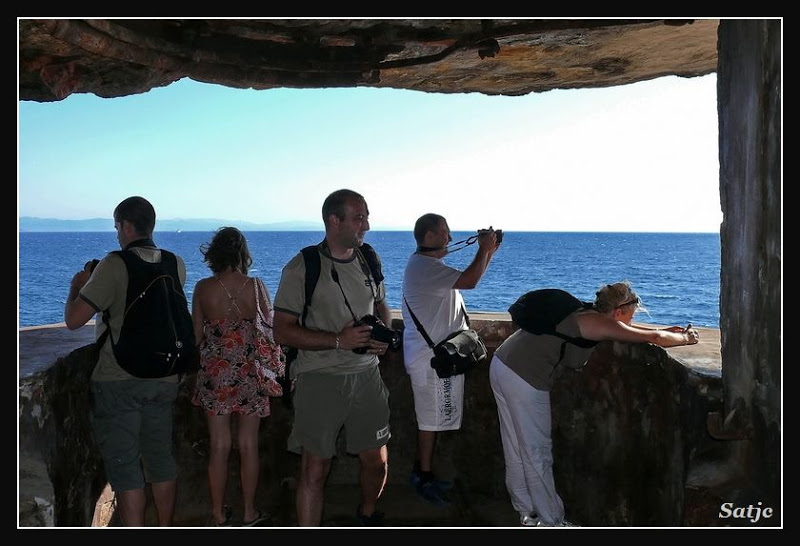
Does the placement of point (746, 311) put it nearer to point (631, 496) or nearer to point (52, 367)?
point (631, 496)

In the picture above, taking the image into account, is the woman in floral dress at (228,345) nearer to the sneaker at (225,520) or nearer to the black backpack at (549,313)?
the sneaker at (225,520)

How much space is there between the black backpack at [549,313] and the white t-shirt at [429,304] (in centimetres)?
51

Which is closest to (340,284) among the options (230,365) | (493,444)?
(230,365)

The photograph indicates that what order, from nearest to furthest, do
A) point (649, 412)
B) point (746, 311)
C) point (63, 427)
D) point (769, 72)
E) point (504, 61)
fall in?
1. point (769, 72)
2. point (746, 311)
3. point (63, 427)
4. point (649, 412)
5. point (504, 61)

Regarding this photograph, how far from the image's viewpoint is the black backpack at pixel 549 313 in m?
3.90

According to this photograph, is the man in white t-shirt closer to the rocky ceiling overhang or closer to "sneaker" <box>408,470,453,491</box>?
"sneaker" <box>408,470,453,491</box>

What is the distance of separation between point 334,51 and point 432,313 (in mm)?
1633

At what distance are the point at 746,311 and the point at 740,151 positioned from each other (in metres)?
0.66

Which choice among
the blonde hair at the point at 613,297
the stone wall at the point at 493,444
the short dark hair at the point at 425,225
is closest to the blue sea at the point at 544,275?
the stone wall at the point at 493,444

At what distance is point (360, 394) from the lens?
369 cm

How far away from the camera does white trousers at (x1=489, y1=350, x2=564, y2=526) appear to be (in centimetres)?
400

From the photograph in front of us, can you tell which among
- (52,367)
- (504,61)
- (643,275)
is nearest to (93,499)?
(52,367)


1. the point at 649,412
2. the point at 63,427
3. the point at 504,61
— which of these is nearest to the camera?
the point at 63,427
